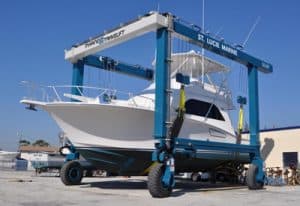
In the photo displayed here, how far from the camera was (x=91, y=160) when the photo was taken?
568 inches

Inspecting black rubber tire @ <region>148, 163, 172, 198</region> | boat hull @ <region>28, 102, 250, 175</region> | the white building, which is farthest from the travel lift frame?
the white building

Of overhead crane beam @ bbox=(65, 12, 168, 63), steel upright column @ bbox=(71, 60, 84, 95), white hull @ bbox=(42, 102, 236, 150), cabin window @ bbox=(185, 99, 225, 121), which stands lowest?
white hull @ bbox=(42, 102, 236, 150)

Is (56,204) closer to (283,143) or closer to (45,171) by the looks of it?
(283,143)

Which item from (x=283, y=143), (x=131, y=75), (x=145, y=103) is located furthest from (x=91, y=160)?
(x=283, y=143)

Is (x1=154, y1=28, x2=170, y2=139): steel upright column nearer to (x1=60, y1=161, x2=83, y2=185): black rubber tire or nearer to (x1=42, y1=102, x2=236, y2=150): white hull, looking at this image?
(x1=42, y1=102, x2=236, y2=150): white hull

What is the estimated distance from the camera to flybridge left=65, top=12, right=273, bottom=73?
1349 centimetres

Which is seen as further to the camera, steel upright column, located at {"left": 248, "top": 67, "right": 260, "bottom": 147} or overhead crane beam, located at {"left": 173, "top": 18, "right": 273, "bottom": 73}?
steel upright column, located at {"left": 248, "top": 67, "right": 260, "bottom": 147}

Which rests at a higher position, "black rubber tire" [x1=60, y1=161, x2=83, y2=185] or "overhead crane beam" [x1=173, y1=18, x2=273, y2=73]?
"overhead crane beam" [x1=173, y1=18, x2=273, y2=73]

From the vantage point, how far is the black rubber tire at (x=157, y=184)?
11.8 m

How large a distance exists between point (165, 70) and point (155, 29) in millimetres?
1553

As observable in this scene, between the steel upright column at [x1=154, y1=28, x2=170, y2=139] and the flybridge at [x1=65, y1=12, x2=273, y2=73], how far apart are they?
428mm

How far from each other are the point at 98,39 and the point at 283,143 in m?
12.1

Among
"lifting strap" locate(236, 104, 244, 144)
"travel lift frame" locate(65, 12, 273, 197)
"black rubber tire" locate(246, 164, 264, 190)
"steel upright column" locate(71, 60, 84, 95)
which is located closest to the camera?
"travel lift frame" locate(65, 12, 273, 197)

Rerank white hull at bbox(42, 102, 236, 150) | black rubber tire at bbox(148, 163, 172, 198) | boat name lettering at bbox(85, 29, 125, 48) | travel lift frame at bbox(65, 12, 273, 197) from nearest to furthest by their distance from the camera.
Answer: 1. black rubber tire at bbox(148, 163, 172, 198)
2. travel lift frame at bbox(65, 12, 273, 197)
3. white hull at bbox(42, 102, 236, 150)
4. boat name lettering at bbox(85, 29, 125, 48)
